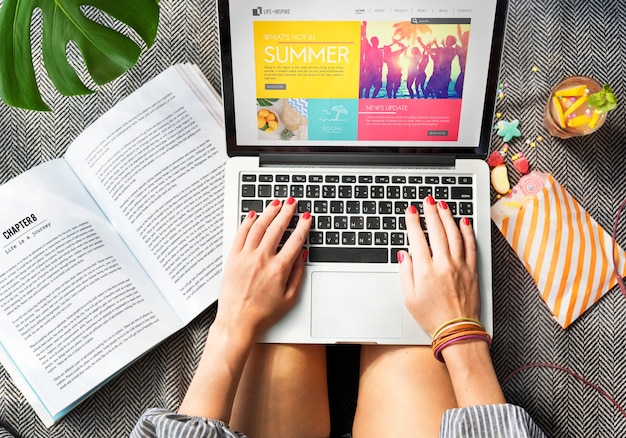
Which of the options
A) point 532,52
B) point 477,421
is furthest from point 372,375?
point 532,52

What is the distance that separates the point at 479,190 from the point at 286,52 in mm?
306

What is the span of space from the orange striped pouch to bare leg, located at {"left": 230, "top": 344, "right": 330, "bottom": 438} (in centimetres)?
34

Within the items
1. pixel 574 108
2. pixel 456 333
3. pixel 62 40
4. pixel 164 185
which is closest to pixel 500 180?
pixel 574 108

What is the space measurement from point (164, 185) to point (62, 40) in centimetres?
23

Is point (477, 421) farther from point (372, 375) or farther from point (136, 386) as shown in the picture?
point (136, 386)

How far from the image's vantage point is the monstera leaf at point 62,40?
71 cm

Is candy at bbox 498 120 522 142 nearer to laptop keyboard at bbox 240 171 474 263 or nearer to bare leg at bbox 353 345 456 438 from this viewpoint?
laptop keyboard at bbox 240 171 474 263

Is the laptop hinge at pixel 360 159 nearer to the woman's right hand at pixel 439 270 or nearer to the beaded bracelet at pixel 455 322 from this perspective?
the woman's right hand at pixel 439 270

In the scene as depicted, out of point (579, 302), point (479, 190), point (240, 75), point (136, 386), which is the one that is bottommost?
point (136, 386)

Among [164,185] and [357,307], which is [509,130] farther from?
[164,185]

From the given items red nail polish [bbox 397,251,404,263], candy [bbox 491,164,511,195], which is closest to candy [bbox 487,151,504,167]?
candy [bbox 491,164,511,195]

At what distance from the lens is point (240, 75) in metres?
0.76

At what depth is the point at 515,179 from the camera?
2.89ft

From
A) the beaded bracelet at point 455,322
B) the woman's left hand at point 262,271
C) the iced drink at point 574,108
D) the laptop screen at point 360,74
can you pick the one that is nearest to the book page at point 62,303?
the woman's left hand at point 262,271
